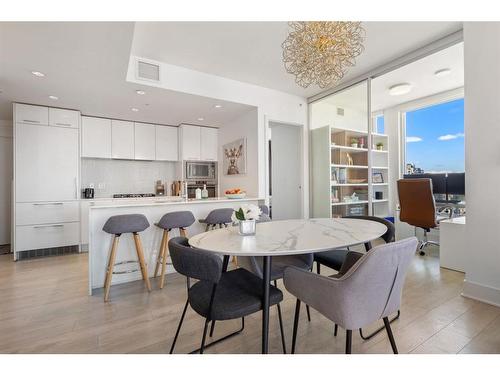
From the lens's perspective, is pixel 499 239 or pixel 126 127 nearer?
pixel 499 239

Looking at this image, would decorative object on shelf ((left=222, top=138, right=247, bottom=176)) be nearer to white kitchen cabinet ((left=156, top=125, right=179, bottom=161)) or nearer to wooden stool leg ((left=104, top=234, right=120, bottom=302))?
white kitchen cabinet ((left=156, top=125, right=179, bottom=161))

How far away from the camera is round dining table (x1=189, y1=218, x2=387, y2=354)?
1245 mm

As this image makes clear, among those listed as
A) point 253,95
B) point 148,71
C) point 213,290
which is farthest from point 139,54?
point 213,290

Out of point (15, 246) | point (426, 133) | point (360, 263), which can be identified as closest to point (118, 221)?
point (360, 263)

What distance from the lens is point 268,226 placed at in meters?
1.93

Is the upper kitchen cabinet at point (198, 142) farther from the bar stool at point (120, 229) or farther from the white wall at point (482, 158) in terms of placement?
the white wall at point (482, 158)

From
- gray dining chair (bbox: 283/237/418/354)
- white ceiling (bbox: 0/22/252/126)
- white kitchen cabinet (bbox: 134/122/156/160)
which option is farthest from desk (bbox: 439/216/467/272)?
white kitchen cabinet (bbox: 134/122/156/160)

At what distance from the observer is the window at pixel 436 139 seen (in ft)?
13.3

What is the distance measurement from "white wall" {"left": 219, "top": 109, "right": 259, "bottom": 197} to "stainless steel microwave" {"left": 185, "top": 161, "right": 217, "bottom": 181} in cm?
41

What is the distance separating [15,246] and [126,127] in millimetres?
2522

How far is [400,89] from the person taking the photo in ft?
13.0

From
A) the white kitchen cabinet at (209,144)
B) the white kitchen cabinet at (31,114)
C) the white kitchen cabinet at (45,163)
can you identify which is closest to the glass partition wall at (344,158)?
the white kitchen cabinet at (209,144)

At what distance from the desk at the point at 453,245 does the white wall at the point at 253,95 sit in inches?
82.6
